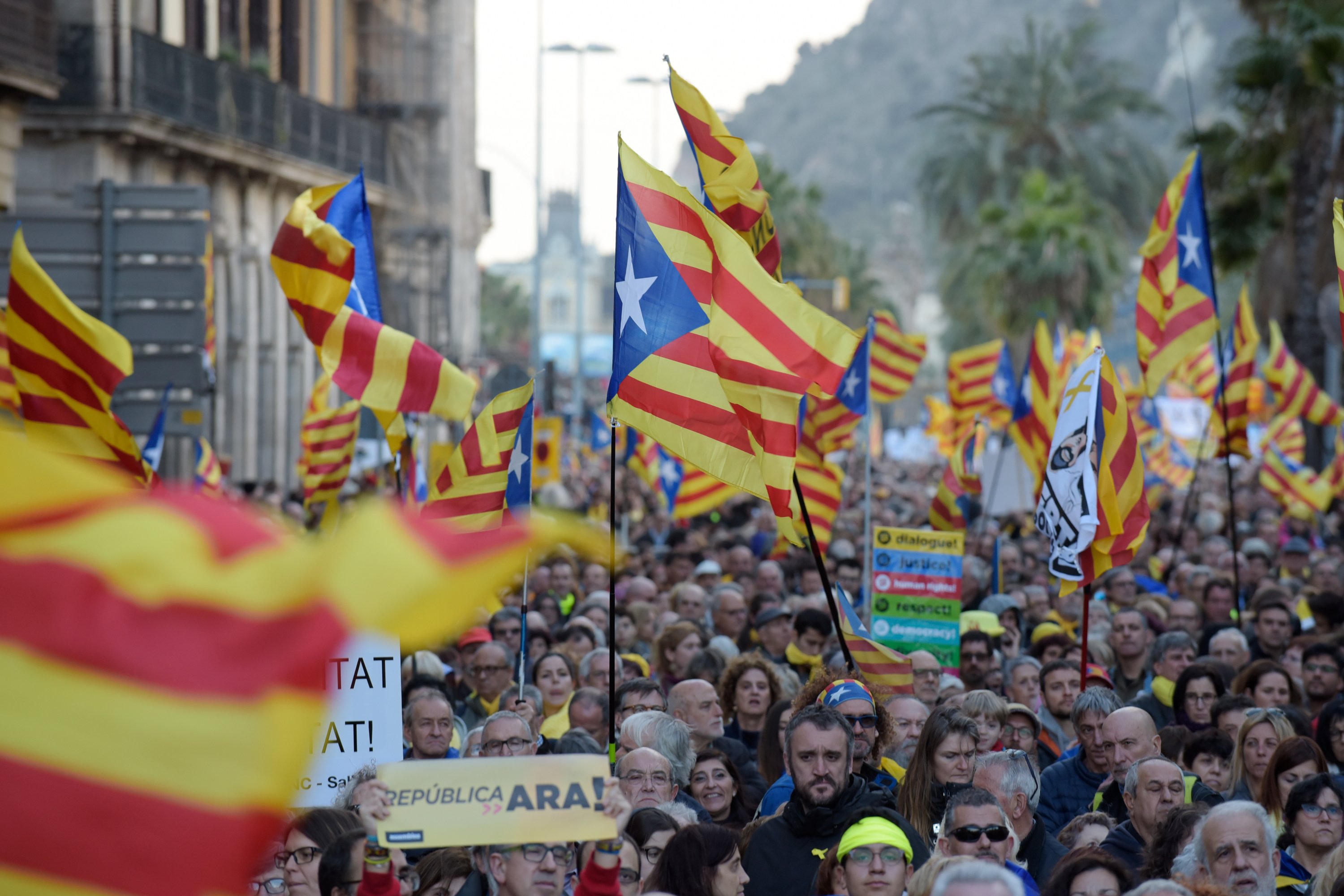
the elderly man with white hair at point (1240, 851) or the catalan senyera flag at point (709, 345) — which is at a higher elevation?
the catalan senyera flag at point (709, 345)

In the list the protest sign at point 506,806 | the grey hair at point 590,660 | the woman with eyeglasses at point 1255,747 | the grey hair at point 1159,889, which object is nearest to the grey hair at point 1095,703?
the woman with eyeglasses at point 1255,747

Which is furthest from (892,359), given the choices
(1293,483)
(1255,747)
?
(1255,747)

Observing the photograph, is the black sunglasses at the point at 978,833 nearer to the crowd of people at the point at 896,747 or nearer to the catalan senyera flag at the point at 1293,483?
the crowd of people at the point at 896,747

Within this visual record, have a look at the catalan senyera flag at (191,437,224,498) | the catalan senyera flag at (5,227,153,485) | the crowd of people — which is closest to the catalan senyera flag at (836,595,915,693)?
the crowd of people

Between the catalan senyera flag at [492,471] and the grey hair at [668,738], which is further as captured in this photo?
the catalan senyera flag at [492,471]

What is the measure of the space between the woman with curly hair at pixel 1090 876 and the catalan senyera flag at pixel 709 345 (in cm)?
206

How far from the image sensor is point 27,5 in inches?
672

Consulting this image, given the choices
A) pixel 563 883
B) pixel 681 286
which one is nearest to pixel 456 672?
pixel 681 286

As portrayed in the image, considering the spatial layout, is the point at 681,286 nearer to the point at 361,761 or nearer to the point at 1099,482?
the point at 361,761

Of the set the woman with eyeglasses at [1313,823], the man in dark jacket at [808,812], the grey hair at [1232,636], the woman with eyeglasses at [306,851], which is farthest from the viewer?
the grey hair at [1232,636]

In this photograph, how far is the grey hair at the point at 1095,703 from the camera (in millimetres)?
7340

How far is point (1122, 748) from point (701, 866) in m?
2.45

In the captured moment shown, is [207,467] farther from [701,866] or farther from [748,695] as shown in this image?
[701,866]

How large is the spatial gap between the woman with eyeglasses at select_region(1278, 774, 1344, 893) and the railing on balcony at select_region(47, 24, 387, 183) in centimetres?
2026
